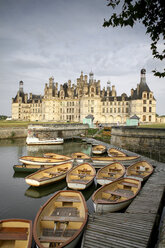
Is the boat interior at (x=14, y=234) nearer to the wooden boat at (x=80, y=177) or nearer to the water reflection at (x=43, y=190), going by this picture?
the wooden boat at (x=80, y=177)

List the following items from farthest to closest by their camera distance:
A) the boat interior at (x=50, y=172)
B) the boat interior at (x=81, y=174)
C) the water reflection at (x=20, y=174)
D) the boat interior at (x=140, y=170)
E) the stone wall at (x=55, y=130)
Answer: the stone wall at (x=55, y=130) → the water reflection at (x=20, y=174) → the boat interior at (x=140, y=170) → the boat interior at (x=50, y=172) → the boat interior at (x=81, y=174)

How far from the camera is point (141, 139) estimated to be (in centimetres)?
2439

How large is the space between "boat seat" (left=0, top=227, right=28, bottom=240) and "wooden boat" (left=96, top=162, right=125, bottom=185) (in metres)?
6.91

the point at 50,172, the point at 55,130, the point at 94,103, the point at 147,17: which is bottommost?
the point at 50,172

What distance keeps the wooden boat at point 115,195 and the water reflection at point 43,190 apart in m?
4.54

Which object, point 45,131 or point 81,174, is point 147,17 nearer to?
point 81,174

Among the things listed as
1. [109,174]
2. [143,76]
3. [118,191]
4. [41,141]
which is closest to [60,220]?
[118,191]

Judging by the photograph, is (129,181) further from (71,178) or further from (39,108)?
(39,108)

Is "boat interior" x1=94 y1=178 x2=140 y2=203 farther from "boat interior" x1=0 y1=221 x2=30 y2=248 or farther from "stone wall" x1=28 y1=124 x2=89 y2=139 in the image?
"stone wall" x1=28 y1=124 x2=89 y2=139

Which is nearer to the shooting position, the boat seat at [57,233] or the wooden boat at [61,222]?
the wooden boat at [61,222]

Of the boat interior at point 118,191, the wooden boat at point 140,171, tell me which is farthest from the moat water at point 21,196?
the wooden boat at point 140,171

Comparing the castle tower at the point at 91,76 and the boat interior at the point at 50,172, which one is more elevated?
the castle tower at the point at 91,76

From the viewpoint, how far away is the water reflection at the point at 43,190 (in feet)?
40.6

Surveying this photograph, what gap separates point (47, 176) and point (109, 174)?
4.65m
